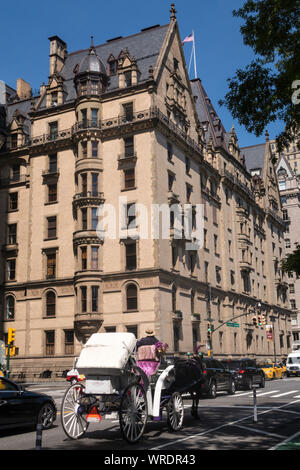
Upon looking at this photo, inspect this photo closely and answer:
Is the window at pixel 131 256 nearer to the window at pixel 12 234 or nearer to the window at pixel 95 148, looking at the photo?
the window at pixel 95 148

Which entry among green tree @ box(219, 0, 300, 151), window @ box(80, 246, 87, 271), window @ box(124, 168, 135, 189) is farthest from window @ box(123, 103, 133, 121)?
green tree @ box(219, 0, 300, 151)

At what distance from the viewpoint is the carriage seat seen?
12.6 meters

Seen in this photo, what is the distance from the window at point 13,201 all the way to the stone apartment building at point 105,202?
0.11 metres

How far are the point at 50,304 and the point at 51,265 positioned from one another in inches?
142

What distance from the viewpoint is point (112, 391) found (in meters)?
11.1

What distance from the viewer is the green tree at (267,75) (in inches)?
490

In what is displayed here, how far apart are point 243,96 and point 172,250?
105 feet

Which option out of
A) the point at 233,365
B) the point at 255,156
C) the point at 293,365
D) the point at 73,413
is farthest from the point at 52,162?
the point at 255,156

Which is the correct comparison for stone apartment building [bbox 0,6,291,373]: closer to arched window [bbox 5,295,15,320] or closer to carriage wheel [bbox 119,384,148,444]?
arched window [bbox 5,295,15,320]

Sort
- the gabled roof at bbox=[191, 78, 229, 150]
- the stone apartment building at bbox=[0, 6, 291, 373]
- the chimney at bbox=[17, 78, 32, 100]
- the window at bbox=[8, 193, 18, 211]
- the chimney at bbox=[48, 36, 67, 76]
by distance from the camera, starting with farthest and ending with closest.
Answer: the gabled roof at bbox=[191, 78, 229, 150] → the chimney at bbox=[17, 78, 32, 100] → the chimney at bbox=[48, 36, 67, 76] → the window at bbox=[8, 193, 18, 211] → the stone apartment building at bbox=[0, 6, 291, 373]

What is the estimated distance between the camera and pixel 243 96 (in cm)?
1365

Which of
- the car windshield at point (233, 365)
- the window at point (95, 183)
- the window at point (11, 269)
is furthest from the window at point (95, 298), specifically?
the car windshield at point (233, 365)

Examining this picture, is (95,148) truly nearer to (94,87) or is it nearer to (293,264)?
(94,87)

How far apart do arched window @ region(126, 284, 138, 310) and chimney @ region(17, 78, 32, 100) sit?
31292mm
